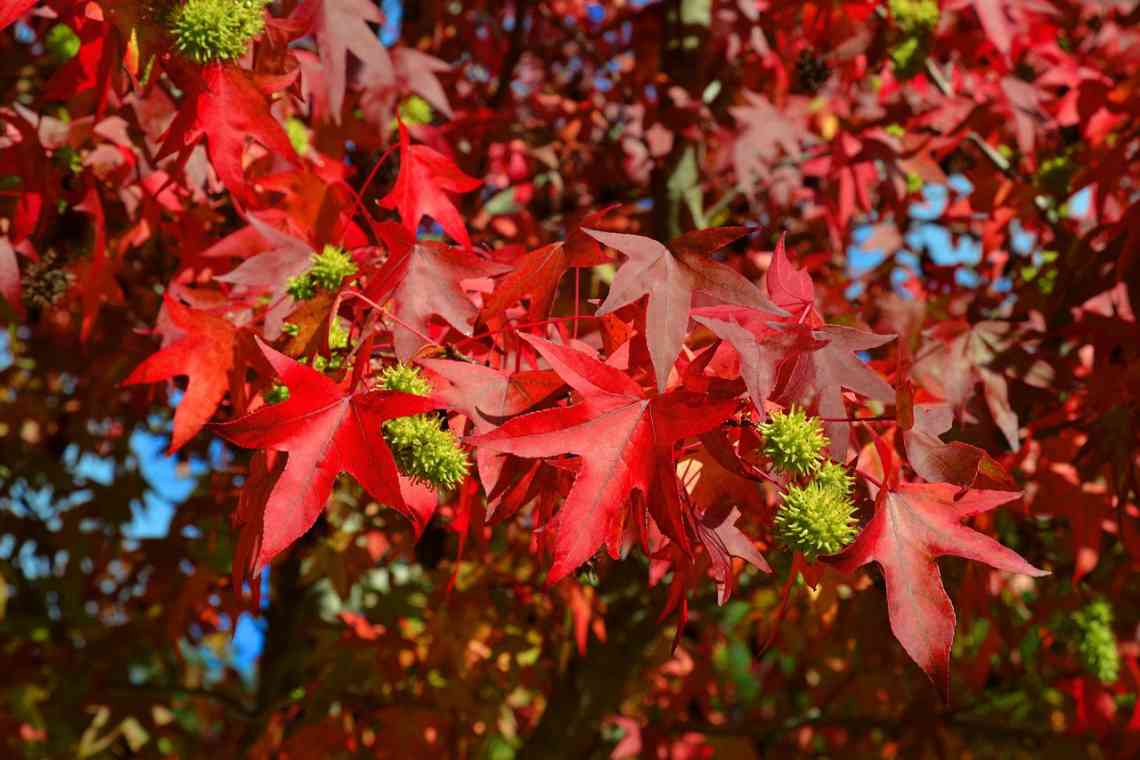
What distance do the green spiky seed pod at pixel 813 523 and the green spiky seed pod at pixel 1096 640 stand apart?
1540 mm

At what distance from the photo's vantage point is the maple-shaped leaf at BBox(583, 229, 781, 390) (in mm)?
1389

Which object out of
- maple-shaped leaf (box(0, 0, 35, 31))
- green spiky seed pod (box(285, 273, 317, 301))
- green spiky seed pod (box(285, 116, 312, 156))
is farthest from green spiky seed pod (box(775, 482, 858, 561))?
green spiky seed pod (box(285, 116, 312, 156))

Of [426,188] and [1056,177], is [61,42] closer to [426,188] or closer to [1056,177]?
[426,188]

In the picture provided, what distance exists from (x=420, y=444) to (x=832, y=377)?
1.86ft

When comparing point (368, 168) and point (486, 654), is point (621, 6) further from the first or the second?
point (486, 654)

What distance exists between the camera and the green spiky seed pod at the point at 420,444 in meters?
1.51

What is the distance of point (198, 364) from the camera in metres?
1.82

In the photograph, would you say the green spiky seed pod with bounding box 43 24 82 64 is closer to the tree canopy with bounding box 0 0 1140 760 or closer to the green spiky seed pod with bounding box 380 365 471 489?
the tree canopy with bounding box 0 0 1140 760

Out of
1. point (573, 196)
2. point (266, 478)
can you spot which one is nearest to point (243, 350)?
point (266, 478)

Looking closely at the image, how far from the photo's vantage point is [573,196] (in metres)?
4.40

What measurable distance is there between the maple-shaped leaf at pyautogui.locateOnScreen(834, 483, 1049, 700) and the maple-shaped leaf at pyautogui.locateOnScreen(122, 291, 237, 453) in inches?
41.7

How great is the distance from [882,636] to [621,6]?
3.49 meters

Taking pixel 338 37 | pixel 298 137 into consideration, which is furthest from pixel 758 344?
pixel 298 137

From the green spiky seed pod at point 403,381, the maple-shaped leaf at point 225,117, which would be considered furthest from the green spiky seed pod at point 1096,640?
the maple-shaped leaf at point 225,117
